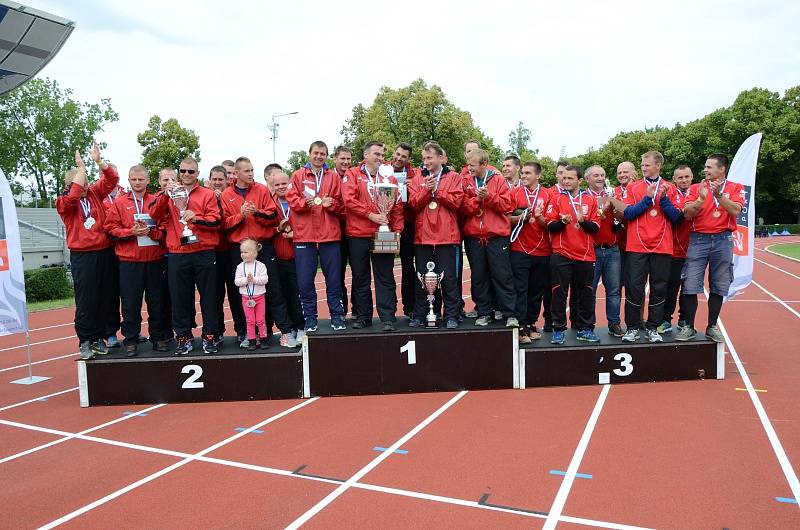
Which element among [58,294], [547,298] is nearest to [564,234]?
[547,298]

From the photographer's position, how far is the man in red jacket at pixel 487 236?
545cm

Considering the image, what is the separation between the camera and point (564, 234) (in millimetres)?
5477

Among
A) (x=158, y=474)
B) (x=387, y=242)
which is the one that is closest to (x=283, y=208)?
(x=387, y=242)

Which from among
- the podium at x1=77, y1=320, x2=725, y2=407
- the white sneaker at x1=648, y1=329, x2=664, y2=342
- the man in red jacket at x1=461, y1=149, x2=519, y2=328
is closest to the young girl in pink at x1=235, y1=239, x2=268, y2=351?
the podium at x1=77, y1=320, x2=725, y2=407

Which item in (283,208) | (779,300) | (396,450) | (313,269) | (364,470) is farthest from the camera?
(779,300)

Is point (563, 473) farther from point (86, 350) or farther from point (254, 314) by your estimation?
point (86, 350)

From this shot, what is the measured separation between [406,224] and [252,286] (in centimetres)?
184

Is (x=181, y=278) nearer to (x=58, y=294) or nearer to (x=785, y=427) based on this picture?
(x=785, y=427)

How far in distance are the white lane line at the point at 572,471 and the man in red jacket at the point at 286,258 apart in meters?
2.99

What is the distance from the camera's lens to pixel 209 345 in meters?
5.39

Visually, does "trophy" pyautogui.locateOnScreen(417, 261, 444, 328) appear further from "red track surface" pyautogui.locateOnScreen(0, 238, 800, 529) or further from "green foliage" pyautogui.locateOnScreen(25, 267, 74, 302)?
"green foliage" pyautogui.locateOnScreen(25, 267, 74, 302)

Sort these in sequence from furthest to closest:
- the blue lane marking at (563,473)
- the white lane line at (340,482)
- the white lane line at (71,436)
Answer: the white lane line at (71,436)
the blue lane marking at (563,473)
the white lane line at (340,482)

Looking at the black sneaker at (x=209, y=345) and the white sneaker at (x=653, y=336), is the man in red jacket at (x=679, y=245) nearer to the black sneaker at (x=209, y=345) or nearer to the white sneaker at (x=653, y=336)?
the white sneaker at (x=653, y=336)

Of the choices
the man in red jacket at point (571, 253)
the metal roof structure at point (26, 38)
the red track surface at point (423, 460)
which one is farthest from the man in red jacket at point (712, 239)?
the metal roof structure at point (26, 38)
